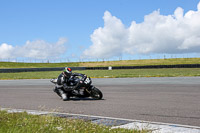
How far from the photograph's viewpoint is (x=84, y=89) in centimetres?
1214

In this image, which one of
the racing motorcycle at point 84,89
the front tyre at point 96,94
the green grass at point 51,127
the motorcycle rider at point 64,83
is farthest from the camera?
the motorcycle rider at point 64,83

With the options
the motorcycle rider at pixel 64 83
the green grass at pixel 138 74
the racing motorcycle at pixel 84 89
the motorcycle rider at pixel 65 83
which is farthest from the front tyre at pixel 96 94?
the green grass at pixel 138 74

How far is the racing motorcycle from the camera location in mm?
11797

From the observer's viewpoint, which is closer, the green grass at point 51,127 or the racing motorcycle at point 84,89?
the green grass at point 51,127

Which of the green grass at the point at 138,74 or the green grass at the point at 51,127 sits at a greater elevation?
the green grass at the point at 138,74

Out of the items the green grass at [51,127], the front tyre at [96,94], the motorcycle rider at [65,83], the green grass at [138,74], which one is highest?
the green grass at [138,74]

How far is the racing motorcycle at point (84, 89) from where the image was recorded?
1180 centimetres

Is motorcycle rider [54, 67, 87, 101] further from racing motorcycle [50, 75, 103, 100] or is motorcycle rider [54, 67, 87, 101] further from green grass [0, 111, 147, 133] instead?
green grass [0, 111, 147, 133]

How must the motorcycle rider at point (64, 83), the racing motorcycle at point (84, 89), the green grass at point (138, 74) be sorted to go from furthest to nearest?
the green grass at point (138, 74) → the motorcycle rider at point (64, 83) → the racing motorcycle at point (84, 89)

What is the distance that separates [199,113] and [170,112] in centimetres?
77

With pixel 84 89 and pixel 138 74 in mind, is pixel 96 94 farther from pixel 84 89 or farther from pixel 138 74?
pixel 138 74

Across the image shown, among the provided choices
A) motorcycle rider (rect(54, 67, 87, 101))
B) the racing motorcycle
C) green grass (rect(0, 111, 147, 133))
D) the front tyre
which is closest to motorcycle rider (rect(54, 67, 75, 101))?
motorcycle rider (rect(54, 67, 87, 101))

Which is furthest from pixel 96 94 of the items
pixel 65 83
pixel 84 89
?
pixel 65 83

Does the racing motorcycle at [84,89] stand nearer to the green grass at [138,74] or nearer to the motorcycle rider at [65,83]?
the motorcycle rider at [65,83]
